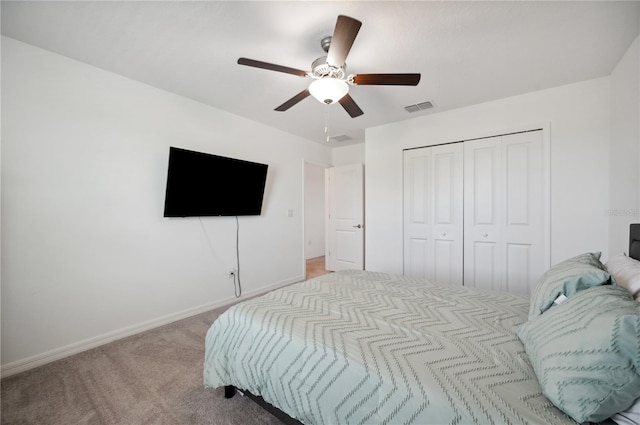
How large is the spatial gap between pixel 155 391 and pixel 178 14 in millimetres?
2466

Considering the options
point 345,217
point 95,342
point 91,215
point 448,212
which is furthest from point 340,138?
point 95,342

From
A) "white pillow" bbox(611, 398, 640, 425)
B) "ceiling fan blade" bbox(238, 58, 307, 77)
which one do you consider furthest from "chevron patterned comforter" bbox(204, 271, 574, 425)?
"ceiling fan blade" bbox(238, 58, 307, 77)

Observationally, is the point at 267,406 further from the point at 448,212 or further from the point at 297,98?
the point at 448,212

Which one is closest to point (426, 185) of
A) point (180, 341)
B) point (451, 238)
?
point (451, 238)

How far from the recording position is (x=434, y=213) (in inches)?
132

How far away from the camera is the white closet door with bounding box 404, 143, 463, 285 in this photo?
10.5ft

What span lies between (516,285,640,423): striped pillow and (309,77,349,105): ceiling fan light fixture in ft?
5.52

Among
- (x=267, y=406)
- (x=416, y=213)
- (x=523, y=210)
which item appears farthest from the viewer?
(x=416, y=213)

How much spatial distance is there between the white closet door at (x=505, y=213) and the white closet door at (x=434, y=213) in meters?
0.11

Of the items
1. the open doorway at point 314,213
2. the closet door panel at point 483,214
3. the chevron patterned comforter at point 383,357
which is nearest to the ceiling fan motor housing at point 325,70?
the chevron patterned comforter at point 383,357

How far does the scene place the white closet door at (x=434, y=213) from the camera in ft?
10.5

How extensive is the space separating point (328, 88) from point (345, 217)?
3.08 m

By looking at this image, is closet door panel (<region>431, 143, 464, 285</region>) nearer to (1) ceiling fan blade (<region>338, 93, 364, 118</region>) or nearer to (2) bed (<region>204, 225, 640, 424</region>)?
(2) bed (<region>204, 225, 640, 424</region>)

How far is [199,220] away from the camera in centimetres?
301
